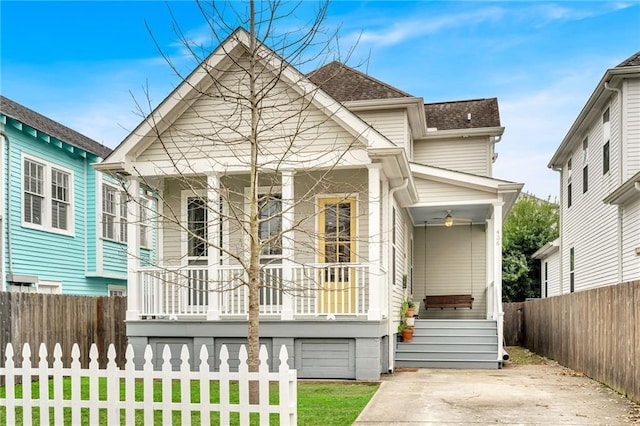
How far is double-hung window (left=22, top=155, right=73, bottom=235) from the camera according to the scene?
14.7 m

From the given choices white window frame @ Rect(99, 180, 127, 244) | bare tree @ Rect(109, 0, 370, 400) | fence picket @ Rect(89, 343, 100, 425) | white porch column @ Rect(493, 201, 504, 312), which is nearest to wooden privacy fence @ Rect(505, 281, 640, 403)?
white porch column @ Rect(493, 201, 504, 312)

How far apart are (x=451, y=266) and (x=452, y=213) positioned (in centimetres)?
228

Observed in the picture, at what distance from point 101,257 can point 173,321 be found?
7.72 m

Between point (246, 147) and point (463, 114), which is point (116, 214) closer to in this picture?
point (246, 147)

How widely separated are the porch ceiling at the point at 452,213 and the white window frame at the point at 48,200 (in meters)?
9.08

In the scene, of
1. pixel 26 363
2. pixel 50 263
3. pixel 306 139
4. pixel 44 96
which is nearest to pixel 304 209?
pixel 306 139

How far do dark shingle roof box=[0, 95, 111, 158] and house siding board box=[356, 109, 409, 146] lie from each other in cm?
787

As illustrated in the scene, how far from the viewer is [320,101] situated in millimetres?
10039

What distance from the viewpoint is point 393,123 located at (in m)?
15.1

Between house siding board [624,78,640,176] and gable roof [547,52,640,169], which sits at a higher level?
gable roof [547,52,640,169]

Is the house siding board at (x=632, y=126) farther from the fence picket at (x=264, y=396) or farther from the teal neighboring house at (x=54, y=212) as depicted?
the fence picket at (x=264, y=396)

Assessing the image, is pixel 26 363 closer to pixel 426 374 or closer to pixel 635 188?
pixel 426 374

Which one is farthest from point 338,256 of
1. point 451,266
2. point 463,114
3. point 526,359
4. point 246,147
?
point 463,114

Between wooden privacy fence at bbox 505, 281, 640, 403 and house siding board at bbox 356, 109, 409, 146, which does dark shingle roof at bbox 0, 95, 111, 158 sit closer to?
house siding board at bbox 356, 109, 409, 146
